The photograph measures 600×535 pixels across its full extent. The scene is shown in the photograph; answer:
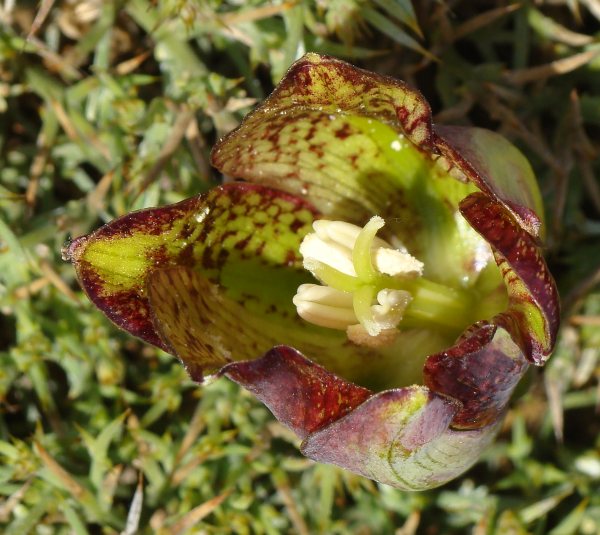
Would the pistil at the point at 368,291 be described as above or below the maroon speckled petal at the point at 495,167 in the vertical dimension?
below

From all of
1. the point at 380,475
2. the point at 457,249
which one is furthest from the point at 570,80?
the point at 380,475

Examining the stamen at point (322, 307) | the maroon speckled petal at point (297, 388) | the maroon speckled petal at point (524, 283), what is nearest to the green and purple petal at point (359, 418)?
the maroon speckled petal at point (297, 388)

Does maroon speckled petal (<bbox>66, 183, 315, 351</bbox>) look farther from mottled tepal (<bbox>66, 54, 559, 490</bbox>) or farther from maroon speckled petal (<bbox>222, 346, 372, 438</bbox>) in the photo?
maroon speckled petal (<bbox>222, 346, 372, 438</bbox>)

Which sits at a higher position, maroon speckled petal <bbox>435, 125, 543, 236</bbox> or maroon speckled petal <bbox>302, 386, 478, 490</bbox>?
maroon speckled petal <bbox>435, 125, 543, 236</bbox>

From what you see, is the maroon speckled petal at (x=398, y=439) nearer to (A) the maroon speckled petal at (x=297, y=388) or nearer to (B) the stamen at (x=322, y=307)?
(A) the maroon speckled petal at (x=297, y=388)

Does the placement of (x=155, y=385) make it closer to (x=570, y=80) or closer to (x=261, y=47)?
(x=261, y=47)

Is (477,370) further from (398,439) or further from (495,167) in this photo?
(495,167)

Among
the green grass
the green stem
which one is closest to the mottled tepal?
the green stem
